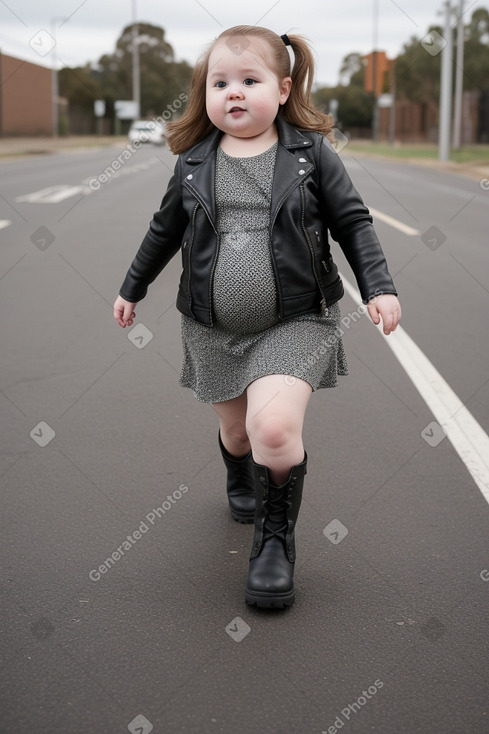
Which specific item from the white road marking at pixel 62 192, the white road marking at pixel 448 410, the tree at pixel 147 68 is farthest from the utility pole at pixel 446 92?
the tree at pixel 147 68

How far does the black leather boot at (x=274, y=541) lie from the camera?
3.30 m

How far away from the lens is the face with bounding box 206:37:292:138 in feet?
10.8

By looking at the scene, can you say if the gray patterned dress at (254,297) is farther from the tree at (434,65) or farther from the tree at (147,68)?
the tree at (147,68)

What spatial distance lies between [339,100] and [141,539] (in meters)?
102

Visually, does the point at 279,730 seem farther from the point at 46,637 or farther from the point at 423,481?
the point at 423,481

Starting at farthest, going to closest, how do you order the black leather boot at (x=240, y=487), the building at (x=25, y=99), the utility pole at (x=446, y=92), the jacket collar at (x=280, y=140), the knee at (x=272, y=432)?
the building at (x=25, y=99), the utility pole at (x=446, y=92), the black leather boot at (x=240, y=487), the jacket collar at (x=280, y=140), the knee at (x=272, y=432)

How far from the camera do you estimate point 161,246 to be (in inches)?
141

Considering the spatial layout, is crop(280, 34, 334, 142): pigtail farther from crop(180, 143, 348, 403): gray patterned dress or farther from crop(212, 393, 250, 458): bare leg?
crop(212, 393, 250, 458): bare leg

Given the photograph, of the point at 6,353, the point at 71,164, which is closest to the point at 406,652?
the point at 6,353

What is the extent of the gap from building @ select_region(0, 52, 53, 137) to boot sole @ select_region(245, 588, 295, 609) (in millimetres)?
61061

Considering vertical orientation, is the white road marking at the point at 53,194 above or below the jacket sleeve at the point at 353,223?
below

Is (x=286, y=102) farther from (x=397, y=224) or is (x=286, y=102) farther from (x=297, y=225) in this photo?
(x=397, y=224)

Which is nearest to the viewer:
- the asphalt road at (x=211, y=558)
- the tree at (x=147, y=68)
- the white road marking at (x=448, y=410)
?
the asphalt road at (x=211, y=558)

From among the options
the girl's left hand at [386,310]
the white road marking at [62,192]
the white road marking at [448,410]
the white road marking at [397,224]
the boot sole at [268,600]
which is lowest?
the white road marking at [62,192]
